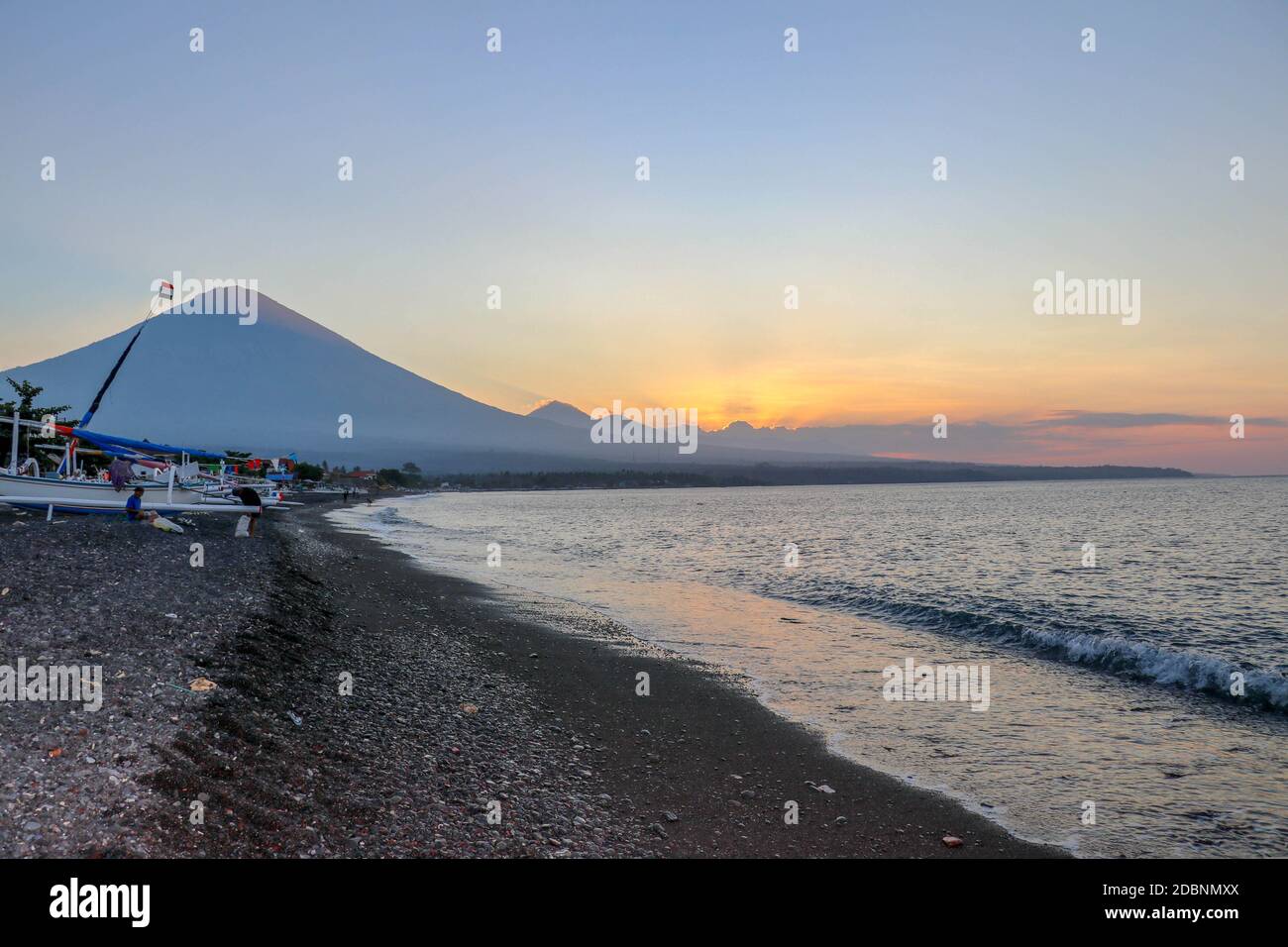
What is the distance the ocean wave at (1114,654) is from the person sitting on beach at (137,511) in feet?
85.8

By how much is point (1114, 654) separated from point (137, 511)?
32318 millimetres

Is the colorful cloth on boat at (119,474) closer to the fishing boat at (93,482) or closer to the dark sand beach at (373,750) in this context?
the fishing boat at (93,482)

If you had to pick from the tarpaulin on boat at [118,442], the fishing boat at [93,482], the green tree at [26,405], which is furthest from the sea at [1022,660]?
the green tree at [26,405]

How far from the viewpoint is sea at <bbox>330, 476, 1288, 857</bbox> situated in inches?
383

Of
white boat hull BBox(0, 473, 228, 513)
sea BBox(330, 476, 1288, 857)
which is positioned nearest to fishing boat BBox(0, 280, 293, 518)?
white boat hull BBox(0, 473, 228, 513)

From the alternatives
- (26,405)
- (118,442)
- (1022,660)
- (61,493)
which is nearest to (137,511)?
(61,493)

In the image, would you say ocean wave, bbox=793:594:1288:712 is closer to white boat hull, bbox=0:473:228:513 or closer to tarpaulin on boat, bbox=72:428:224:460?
white boat hull, bbox=0:473:228:513

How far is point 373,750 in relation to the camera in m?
9.22

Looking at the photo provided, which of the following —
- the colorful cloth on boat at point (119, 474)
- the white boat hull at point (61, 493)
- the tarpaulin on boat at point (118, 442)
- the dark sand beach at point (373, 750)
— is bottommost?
the dark sand beach at point (373, 750)

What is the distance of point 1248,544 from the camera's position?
47750 millimetres

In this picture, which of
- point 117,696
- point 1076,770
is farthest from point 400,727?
point 1076,770

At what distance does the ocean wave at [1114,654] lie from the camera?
15414mm
